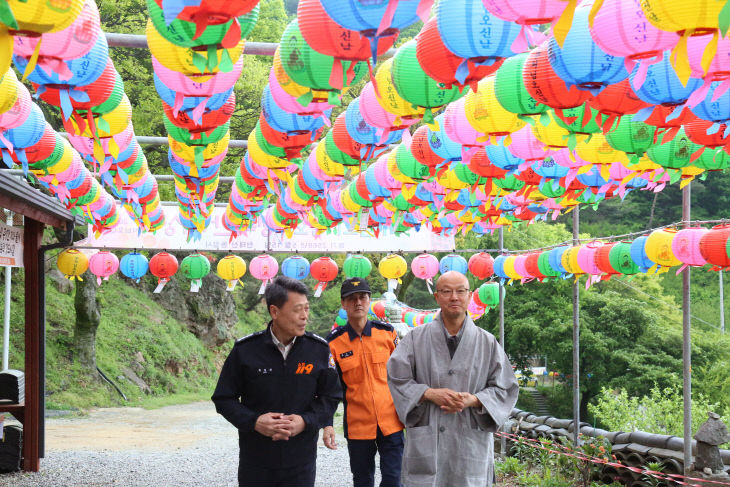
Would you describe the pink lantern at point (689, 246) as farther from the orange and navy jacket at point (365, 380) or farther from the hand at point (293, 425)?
the hand at point (293, 425)

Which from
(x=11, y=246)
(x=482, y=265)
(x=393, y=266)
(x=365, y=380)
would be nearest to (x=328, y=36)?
(x=365, y=380)

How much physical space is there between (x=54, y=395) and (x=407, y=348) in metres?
15.0

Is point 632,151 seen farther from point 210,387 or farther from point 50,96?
point 210,387

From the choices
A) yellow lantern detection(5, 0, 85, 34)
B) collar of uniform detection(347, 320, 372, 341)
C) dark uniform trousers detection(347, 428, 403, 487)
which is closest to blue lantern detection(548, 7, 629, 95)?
yellow lantern detection(5, 0, 85, 34)

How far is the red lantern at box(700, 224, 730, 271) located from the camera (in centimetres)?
608

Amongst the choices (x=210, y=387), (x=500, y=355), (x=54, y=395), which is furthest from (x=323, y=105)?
(x=210, y=387)

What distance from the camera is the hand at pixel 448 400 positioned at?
3832mm

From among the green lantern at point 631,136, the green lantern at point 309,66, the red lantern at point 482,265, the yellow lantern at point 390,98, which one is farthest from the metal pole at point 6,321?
the green lantern at point 631,136

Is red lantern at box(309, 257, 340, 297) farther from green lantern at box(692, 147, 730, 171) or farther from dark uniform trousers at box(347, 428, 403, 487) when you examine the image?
Answer: green lantern at box(692, 147, 730, 171)

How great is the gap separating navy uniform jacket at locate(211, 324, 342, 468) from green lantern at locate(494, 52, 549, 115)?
6.29 feet

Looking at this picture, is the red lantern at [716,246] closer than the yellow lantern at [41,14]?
No

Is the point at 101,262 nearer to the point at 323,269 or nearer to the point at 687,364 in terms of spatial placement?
the point at 323,269

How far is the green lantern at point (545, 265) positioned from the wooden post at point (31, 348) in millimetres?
6847

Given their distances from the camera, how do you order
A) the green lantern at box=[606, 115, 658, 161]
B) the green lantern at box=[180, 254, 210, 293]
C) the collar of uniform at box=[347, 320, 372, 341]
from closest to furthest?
the green lantern at box=[606, 115, 658, 161]
the collar of uniform at box=[347, 320, 372, 341]
the green lantern at box=[180, 254, 210, 293]
